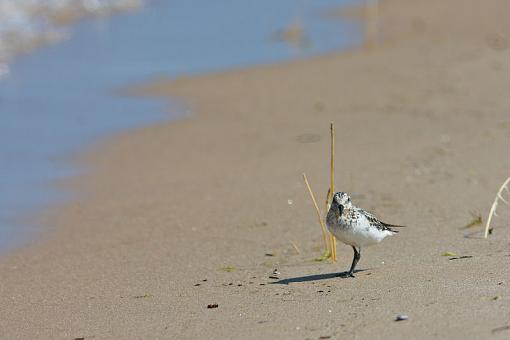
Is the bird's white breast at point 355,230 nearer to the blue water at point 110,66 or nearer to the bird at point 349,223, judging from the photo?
the bird at point 349,223

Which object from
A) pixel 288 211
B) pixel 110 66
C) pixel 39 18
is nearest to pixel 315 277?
pixel 288 211

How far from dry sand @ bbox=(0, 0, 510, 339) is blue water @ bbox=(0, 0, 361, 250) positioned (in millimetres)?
448

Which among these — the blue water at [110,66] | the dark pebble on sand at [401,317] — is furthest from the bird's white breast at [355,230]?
the blue water at [110,66]

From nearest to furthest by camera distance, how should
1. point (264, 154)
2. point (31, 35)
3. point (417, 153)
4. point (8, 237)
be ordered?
point (8, 237) < point (417, 153) < point (264, 154) < point (31, 35)

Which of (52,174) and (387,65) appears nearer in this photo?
(52,174)

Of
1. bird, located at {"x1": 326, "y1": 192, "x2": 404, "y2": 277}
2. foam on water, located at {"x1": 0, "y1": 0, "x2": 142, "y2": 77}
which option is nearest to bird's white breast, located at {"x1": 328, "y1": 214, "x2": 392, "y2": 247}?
bird, located at {"x1": 326, "y1": 192, "x2": 404, "y2": 277}

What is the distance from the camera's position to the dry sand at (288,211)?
573cm

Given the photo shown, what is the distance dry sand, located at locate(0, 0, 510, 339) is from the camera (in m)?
5.73

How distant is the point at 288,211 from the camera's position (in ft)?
Answer: 28.1

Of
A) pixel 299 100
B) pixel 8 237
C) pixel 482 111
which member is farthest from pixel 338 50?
pixel 8 237

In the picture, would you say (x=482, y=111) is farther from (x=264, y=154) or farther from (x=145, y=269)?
(x=145, y=269)

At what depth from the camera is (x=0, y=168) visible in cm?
1048

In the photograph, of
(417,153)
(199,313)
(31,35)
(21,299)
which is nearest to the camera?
(199,313)

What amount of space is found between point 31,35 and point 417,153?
10084 millimetres
